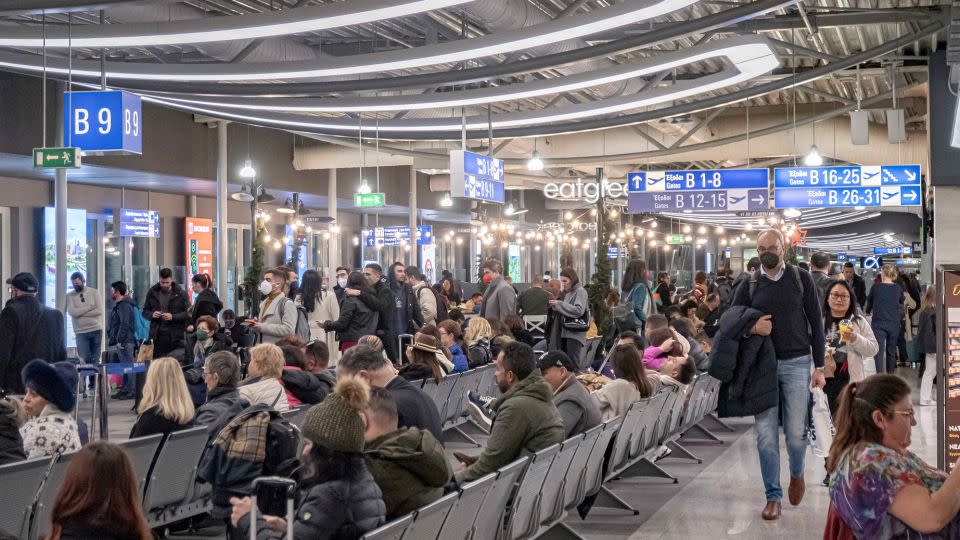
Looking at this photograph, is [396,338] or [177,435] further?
[396,338]

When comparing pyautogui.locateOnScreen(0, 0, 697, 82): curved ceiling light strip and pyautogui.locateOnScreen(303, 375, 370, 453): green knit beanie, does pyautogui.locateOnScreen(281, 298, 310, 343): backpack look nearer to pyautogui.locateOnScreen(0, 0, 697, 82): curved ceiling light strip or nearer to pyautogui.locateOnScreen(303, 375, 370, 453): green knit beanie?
pyautogui.locateOnScreen(0, 0, 697, 82): curved ceiling light strip

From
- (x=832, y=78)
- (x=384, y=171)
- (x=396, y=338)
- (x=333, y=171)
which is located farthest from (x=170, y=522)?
(x=384, y=171)

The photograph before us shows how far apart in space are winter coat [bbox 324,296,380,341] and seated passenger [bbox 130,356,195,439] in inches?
236

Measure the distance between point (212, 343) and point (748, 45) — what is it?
6.41 metres

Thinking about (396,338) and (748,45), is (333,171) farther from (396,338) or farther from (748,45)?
(748,45)

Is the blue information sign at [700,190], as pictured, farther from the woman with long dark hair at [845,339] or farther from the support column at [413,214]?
the woman with long dark hair at [845,339]

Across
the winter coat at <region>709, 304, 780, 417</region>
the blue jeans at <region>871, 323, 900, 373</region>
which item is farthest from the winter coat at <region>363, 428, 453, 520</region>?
the blue jeans at <region>871, 323, 900, 373</region>

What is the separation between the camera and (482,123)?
19.5 metres

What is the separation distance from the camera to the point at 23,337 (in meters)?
10.7

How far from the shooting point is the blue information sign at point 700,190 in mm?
21828

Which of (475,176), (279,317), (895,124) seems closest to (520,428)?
(279,317)

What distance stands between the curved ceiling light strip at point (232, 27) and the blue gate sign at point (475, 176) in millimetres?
7122

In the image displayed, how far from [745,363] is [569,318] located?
6180 mm

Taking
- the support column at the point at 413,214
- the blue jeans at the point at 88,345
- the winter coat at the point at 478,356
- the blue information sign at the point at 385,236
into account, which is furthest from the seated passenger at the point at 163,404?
the blue information sign at the point at 385,236
